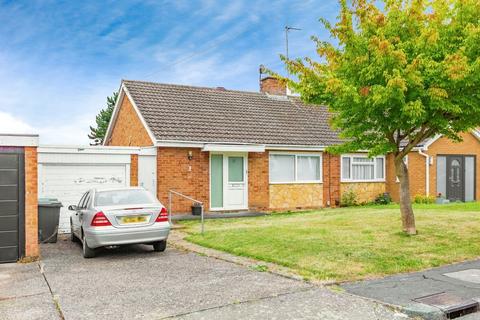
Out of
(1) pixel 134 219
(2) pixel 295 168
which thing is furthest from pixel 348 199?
(1) pixel 134 219

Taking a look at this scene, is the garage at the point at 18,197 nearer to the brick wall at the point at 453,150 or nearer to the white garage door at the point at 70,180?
the white garage door at the point at 70,180

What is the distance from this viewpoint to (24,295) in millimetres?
6750

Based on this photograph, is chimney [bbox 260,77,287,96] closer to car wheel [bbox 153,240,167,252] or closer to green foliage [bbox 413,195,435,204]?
green foliage [bbox 413,195,435,204]

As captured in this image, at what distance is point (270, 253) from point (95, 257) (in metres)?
3.66

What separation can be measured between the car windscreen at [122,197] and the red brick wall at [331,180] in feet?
37.0

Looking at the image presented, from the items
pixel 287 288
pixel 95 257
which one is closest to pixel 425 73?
pixel 287 288

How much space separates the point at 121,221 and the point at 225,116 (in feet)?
35.3

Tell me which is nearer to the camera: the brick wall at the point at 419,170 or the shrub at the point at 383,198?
the shrub at the point at 383,198

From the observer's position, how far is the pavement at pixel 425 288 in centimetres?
593

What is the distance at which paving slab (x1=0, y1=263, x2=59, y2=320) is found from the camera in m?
5.88

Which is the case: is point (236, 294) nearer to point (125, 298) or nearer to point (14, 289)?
point (125, 298)

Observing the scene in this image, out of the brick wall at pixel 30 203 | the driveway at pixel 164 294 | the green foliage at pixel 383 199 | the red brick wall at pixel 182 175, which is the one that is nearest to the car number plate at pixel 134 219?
the driveway at pixel 164 294

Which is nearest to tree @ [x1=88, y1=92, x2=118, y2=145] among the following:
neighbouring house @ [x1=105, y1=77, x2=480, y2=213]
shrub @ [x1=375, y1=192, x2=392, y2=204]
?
neighbouring house @ [x1=105, y1=77, x2=480, y2=213]

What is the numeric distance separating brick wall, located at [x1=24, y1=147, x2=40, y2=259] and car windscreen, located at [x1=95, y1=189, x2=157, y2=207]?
4.08 ft
